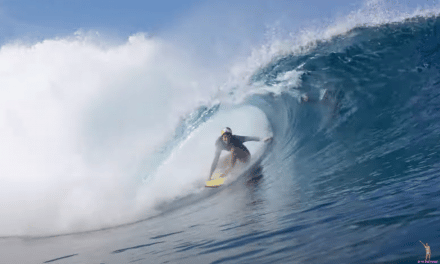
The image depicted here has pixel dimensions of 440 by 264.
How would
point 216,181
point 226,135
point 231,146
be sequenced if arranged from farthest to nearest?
point 231,146, point 226,135, point 216,181

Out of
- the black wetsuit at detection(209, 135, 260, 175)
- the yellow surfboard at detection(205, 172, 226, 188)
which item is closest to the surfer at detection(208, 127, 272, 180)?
the black wetsuit at detection(209, 135, 260, 175)

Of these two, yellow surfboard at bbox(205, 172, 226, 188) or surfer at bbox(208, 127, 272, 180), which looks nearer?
yellow surfboard at bbox(205, 172, 226, 188)

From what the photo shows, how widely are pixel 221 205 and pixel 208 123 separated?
5.61m

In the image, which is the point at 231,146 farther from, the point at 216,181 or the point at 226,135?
the point at 216,181

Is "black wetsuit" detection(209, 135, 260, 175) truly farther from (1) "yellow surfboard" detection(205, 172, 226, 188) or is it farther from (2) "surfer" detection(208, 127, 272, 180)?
(1) "yellow surfboard" detection(205, 172, 226, 188)

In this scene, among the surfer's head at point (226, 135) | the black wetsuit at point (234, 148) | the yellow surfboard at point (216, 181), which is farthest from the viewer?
A: the black wetsuit at point (234, 148)

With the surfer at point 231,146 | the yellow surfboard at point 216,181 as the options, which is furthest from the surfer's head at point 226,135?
the yellow surfboard at point 216,181

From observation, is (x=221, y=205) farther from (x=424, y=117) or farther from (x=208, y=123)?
(x=208, y=123)

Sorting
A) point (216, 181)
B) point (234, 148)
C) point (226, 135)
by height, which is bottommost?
point (216, 181)

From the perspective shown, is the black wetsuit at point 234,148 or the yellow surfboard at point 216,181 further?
the black wetsuit at point 234,148

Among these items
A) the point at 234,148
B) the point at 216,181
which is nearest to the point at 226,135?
the point at 234,148

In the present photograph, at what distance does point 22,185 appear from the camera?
9.66 m

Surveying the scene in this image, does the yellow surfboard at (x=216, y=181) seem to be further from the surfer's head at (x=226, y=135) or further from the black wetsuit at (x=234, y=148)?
the surfer's head at (x=226, y=135)

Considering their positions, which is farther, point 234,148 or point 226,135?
point 234,148
